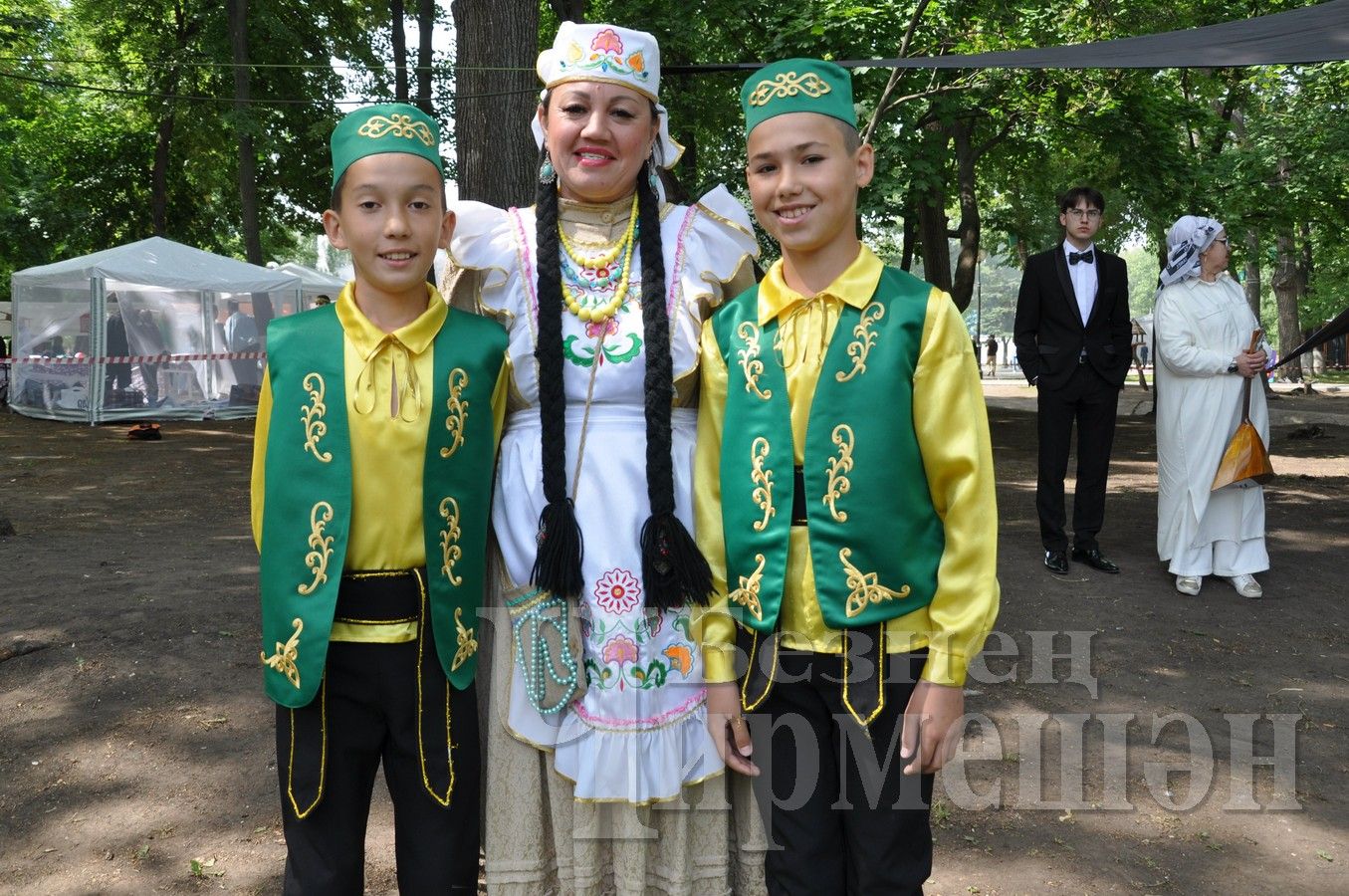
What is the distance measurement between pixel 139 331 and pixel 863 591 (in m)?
16.8

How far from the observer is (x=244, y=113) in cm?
1548

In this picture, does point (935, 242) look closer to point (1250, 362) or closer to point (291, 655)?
point (1250, 362)

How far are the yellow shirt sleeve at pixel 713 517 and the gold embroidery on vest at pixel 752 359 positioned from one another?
0.07 m

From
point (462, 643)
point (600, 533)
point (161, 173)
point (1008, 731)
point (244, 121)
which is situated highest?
point (161, 173)

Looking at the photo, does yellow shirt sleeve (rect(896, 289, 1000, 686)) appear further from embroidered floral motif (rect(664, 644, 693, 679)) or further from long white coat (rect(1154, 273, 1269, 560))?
long white coat (rect(1154, 273, 1269, 560))

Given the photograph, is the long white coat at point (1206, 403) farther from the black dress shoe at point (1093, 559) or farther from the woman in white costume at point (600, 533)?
the woman in white costume at point (600, 533)

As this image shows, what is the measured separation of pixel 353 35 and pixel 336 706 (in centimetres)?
1956

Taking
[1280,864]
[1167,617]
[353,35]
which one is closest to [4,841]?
[1280,864]

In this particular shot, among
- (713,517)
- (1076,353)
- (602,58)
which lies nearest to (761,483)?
(713,517)

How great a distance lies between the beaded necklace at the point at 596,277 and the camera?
7.67 feet

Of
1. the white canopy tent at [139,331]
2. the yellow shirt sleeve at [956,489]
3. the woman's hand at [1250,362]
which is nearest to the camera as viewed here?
the yellow shirt sleeve at [956,489]

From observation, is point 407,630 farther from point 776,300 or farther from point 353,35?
point 353,35

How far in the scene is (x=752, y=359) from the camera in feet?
6.91

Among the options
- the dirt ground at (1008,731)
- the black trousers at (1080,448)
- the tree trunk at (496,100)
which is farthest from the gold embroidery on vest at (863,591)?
the black trousers at (1080,448)
